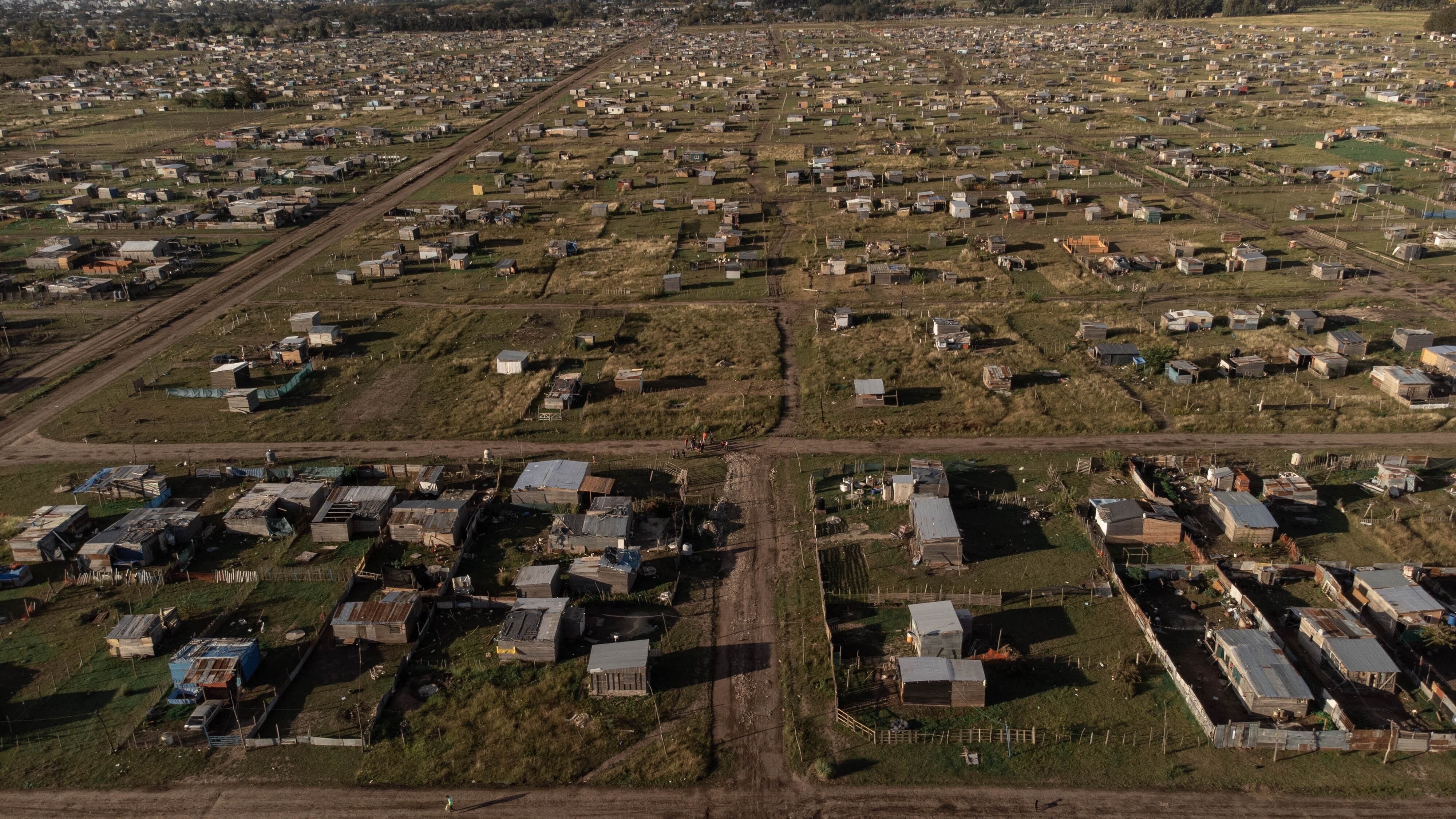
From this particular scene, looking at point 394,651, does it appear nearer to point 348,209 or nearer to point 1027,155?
point 348,209

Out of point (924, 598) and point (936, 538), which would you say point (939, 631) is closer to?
point (924, 598)

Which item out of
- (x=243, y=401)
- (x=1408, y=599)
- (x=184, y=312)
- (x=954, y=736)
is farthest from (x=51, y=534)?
(x=1408, y=599)

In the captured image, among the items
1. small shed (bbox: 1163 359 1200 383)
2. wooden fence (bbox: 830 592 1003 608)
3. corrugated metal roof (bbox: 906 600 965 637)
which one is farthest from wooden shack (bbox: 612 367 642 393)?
small shed (bbox: 1163 359 1200 383)

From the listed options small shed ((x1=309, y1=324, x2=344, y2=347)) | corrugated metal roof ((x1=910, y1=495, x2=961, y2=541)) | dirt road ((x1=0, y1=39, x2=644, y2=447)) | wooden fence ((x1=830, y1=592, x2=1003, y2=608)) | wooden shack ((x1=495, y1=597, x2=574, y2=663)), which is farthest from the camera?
small shed ((x1=309, y1=324, x2=344, y2=347))

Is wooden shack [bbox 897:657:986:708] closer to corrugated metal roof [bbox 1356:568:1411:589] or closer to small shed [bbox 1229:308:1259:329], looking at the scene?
corrugated metal roof [bbox 1356:568:1411:589]

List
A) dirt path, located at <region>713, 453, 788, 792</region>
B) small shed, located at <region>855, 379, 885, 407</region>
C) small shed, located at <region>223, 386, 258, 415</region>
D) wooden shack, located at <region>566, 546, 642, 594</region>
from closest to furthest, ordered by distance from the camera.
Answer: dirt path, located at <region>713, 453, 788, 792</region>, wooden shack, located at <region>566, 546, 642, 594</region>, small shed, located at <region>855, 379, 885, 407</region>, small shed, located at <region>223, 386, 258, 415</region>

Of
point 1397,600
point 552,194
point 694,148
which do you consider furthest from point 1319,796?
point 694,148
